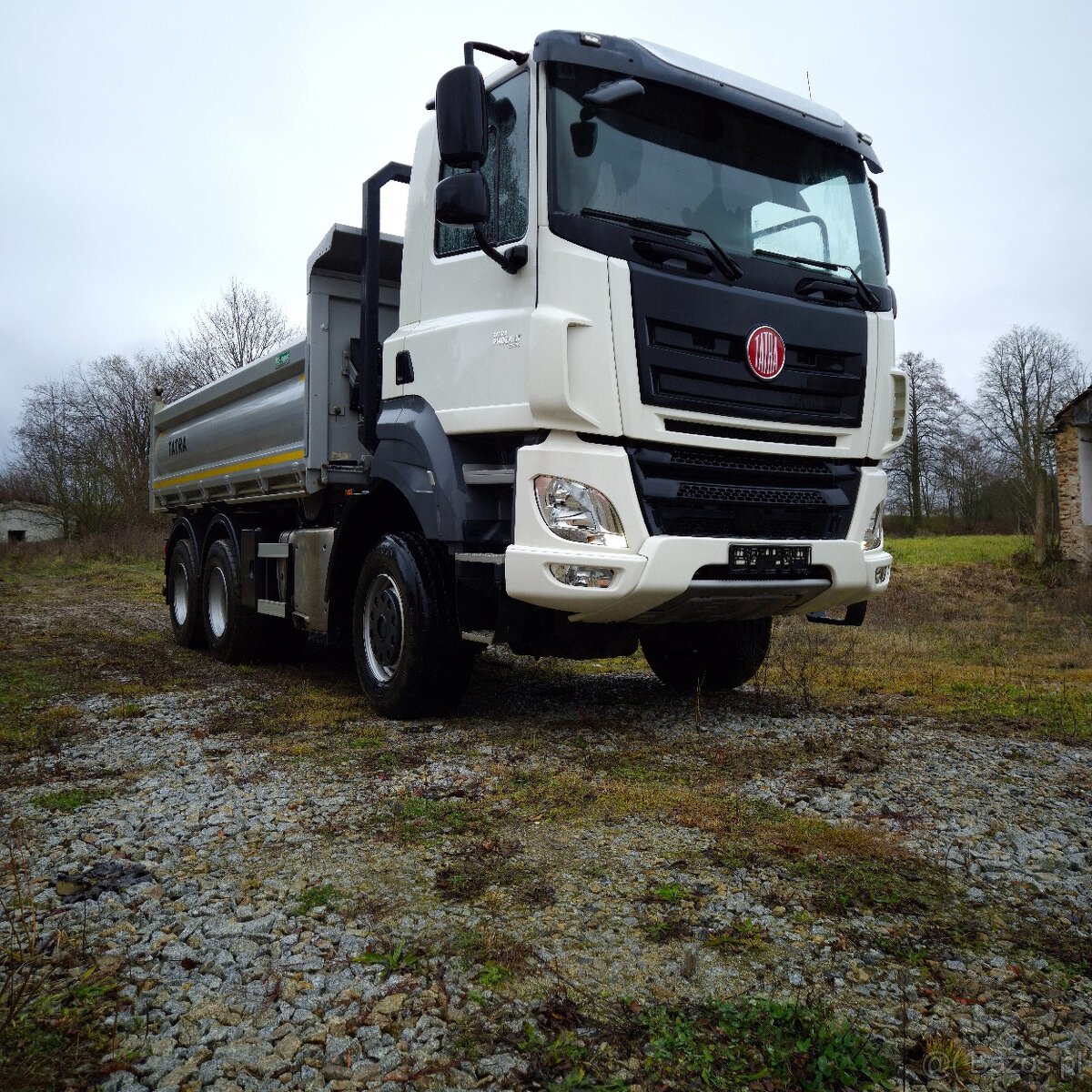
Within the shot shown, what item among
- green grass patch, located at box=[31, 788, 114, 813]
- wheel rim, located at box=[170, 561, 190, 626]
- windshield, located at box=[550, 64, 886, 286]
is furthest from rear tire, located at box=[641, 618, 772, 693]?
wheel rim, located at box=[170, 561, 190, 626]

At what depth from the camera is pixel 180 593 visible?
9.50m

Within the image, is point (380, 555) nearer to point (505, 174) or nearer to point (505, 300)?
point (505, 300)

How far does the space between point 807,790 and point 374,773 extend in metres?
1.87

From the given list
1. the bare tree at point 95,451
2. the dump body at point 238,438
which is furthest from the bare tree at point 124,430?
the dump body at point 238,438

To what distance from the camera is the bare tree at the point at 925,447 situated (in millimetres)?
40875

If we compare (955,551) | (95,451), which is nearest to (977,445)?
(955,551)

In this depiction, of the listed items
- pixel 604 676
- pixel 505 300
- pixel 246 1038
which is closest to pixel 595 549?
pixel 505 300

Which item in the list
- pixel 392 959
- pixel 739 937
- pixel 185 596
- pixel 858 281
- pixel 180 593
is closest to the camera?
pixel 392 959

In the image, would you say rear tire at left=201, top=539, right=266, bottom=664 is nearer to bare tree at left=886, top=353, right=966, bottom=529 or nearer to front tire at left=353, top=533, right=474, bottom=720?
front tire at left=353, top=533, right=474, bottom=720

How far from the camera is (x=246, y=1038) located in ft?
7.20

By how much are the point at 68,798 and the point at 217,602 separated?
15.5ft

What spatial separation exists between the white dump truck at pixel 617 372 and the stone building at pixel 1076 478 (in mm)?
16730

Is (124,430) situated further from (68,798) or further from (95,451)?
(68,798)

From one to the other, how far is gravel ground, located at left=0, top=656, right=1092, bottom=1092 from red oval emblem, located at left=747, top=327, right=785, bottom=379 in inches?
73.7
